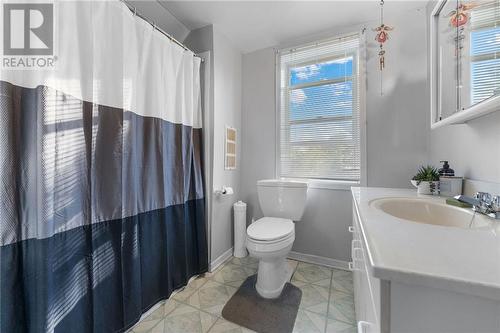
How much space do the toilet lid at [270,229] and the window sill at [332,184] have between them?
48 cm

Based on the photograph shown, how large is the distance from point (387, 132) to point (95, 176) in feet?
7.00

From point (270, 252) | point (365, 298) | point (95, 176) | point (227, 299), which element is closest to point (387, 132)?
point (270, 252)

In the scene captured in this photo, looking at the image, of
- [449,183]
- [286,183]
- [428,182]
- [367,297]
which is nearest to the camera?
[367,297]

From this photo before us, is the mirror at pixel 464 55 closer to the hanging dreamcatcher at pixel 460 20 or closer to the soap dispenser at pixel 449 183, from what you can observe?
the hanging dreamcatcher at pixel 460 20

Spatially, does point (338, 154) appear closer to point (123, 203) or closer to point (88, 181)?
point (123, 203)

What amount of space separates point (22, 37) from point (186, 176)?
1105mm

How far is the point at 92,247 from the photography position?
3.50 feet

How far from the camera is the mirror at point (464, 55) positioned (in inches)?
34.4

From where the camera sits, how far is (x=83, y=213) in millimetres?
1038

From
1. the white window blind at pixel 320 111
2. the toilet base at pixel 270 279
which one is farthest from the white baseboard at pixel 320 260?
the white window blind at pixel 320 111

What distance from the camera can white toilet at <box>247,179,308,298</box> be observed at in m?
1.49

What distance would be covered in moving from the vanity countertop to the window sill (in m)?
1.26

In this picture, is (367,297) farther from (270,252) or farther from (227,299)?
(227,299)

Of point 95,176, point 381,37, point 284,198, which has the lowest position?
point 284,198
